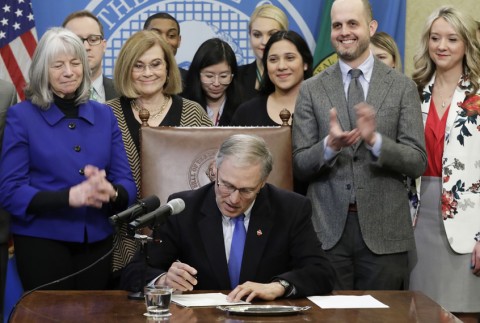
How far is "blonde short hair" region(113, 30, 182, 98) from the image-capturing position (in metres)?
4.50

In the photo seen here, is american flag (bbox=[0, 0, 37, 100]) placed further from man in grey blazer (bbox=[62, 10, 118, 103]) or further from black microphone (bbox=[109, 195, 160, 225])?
black microphone (bbox=[109, 195, 160, 225])

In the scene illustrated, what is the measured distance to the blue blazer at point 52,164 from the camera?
389 cm

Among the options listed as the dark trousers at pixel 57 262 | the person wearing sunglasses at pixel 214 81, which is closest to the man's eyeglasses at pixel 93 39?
the person wearing sunglasses at pixel 214 81

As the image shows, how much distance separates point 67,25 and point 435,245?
235 cm

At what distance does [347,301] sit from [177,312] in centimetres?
62

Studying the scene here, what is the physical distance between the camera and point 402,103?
13.7ft

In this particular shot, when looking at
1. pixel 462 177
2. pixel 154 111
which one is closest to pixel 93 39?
pixel 154 111

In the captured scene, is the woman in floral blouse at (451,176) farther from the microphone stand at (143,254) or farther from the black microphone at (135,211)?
the black microphone at (135,211)

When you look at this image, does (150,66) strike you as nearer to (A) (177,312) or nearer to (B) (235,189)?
(B) (235,189)

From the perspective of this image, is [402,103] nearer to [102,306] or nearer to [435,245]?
[435,245]

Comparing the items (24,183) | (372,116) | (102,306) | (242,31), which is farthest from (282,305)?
(242,31)

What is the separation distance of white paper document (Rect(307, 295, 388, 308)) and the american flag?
3235 millimetres

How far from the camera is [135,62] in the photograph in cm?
451

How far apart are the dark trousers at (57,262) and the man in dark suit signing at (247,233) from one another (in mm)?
506
